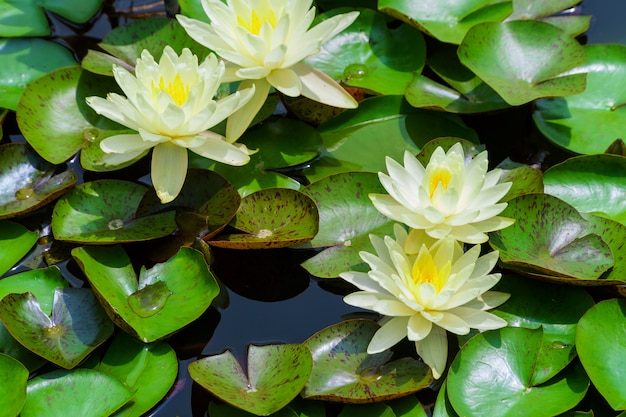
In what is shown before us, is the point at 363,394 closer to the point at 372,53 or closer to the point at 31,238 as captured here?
the point at 31,238

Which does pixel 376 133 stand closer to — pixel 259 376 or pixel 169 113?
pixel 169 113

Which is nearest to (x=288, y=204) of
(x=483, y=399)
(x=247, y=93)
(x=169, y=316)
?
(x=247, y=93)

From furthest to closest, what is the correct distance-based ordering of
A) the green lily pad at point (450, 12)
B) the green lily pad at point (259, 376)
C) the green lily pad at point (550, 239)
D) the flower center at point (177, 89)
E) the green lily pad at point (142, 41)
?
the green lily pad at point (450, 12) < the green lily pad at point (142, 41) < the flower center at point (177, 89) < the green lily pad at point (550, 239) < the green lily pad at point (259, 376)

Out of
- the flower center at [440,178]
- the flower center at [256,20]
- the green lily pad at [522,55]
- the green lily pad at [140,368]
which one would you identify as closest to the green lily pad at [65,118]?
the flower center at [256,20]

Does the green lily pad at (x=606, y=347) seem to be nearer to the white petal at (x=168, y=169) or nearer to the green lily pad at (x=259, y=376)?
the green lily pad at (x=259, y=376)

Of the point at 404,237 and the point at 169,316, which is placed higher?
the point at 404,237

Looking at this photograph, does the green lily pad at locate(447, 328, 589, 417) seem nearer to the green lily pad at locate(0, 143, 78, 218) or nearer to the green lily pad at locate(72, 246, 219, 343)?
the green lily pad at locate(72, 246, 219, 343)
